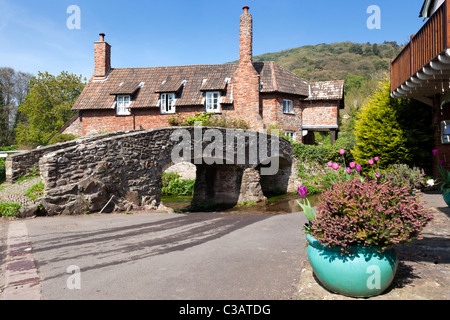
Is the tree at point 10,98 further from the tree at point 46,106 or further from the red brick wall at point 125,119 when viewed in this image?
the red brick wall at point 125,119

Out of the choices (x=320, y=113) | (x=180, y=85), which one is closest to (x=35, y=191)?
(x=180, y=85)

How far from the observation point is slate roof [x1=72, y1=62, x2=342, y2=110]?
23.4m

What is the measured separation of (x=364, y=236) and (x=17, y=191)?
10.2 metres

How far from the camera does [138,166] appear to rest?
37.9ft

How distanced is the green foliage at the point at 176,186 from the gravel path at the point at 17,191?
39.3 feet

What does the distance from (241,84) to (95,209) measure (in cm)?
1514

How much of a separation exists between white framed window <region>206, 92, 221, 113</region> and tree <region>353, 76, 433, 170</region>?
11.0 meters

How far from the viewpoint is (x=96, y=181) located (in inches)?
401

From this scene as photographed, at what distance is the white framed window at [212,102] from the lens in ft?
76.3

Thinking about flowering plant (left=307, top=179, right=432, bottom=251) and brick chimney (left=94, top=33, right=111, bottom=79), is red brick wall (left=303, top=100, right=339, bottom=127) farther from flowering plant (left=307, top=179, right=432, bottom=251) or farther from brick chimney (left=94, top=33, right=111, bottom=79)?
flowering plant (left=307, top=179, right=432, bottom=251)

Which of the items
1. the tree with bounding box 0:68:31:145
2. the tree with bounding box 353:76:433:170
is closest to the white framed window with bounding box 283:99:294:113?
the tree with bounding box 353:76:433:170

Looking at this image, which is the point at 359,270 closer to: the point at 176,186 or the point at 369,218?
the point at 369,218

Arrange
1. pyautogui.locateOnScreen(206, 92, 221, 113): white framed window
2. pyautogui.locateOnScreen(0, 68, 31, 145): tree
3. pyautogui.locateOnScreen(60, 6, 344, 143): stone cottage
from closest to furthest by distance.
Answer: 1. pyautogui.locateOnScreen(60, 6, 344, 143): stone cottage
2. pyautogui.locateOnScreen(206, 92, 221, 113): white framed window
3. pyautogui.locateOnScreen(0, 68, 31, 145): tree
